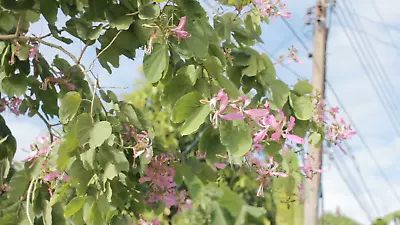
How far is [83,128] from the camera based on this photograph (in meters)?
1.34

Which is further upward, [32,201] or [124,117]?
[124,117]

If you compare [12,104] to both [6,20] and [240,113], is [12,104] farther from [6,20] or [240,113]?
[240,113]

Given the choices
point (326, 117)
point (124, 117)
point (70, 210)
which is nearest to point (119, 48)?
point (124, 117)

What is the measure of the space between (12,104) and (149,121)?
0.81 meters

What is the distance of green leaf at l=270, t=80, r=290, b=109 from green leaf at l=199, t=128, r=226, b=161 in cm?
25

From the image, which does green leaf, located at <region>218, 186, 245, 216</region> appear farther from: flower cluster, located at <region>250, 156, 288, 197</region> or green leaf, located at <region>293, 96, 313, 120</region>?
green leaf, located at <region>293, 96, 313, 120</region>

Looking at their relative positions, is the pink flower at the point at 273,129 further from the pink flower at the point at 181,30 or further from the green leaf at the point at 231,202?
the pink flower at the point at 181,30

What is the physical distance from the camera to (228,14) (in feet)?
5.81

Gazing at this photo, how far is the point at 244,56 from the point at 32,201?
2.34 feet

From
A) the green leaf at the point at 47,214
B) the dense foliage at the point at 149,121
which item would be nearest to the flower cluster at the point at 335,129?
the dense foliage at the point at 149,121

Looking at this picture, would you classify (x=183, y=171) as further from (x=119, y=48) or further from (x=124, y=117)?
(x=119, y=48)

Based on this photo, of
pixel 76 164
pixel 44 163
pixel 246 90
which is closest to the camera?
pixel 76 164

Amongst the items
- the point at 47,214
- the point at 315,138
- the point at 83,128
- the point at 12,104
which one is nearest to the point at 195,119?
the point at 83,128

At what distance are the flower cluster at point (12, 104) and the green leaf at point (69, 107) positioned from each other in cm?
94
